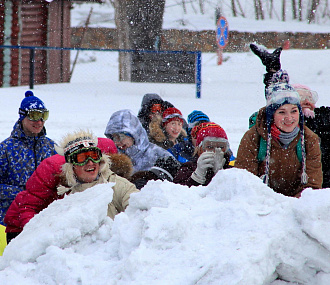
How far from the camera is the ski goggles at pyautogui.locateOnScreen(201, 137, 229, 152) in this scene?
11.3 feet

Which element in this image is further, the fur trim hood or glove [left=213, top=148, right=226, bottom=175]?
glove [left=213, top=148, right=226, bottom=175]

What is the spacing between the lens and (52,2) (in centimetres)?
1716

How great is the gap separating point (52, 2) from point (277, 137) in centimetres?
1557

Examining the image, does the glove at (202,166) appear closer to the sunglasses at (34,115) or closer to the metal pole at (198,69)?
the sunglasses at (34,115)

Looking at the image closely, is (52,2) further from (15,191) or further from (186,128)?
(15,191)

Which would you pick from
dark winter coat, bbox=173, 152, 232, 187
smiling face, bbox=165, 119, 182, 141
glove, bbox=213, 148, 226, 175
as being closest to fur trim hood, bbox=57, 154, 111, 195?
dark winter coat, bbox=173, 152, 232, 187

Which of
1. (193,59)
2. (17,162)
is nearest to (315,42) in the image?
(193,59)

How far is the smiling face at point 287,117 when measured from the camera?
3.09 metres

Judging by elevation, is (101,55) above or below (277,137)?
above

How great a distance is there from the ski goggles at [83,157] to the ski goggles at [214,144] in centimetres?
81

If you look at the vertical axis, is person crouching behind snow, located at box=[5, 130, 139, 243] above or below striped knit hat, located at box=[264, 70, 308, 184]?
below

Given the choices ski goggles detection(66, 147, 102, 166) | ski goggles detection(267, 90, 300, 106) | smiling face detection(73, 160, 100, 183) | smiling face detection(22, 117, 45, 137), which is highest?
ski goggles detection(267, 90, 300, 106)

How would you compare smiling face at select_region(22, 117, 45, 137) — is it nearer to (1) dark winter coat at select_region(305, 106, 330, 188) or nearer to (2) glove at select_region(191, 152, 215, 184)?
(2) glove at select_region(191, 152, 215, 184)

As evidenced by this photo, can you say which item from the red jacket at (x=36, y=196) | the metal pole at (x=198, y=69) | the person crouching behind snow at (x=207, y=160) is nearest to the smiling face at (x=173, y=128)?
the person crouching behind snow at (x=207, y=160)
